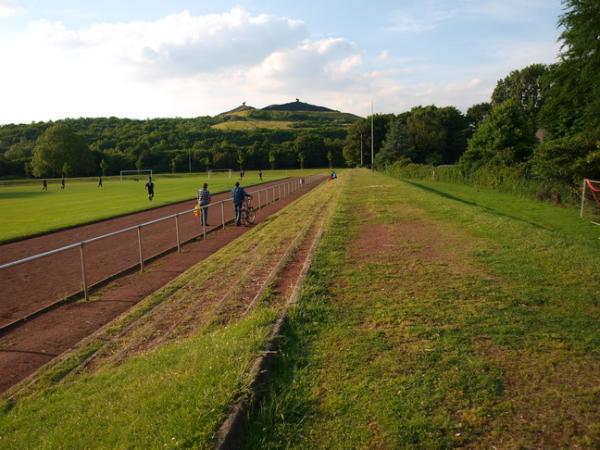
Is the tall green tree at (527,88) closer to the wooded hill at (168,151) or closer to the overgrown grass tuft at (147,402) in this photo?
the wooded hill at (168,151)

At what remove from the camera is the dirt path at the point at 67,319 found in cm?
570

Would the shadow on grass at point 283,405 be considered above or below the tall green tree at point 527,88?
below

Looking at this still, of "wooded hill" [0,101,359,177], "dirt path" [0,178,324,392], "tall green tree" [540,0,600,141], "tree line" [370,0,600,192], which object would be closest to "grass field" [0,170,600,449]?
"dirt path" [0,178,324,392]

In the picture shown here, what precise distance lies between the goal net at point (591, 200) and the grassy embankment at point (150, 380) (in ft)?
55.7

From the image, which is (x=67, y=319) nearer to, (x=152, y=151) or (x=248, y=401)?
(x=248, y=401)

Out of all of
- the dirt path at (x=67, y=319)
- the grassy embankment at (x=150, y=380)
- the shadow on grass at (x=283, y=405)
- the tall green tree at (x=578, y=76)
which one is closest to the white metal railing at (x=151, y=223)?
the dirt path at (x=67, y=319)

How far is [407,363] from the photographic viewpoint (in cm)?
402

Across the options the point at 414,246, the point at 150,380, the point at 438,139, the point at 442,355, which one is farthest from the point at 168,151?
the point at 442,355

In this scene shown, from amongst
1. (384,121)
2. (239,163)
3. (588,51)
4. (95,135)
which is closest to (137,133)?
(95,135)

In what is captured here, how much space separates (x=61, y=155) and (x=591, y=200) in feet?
336

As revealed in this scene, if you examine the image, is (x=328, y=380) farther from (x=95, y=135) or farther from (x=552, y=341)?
(x=95, y=135)

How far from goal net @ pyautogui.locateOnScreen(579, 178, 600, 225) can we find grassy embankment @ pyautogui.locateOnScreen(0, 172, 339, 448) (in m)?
17.0

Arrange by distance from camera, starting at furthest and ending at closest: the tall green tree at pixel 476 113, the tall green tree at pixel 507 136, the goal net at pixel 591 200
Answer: the tall green tree at pixel 476 113, the tall green tree at pixel 507 136, the goal net at pixel 591 200

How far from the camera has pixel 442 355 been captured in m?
4.15
